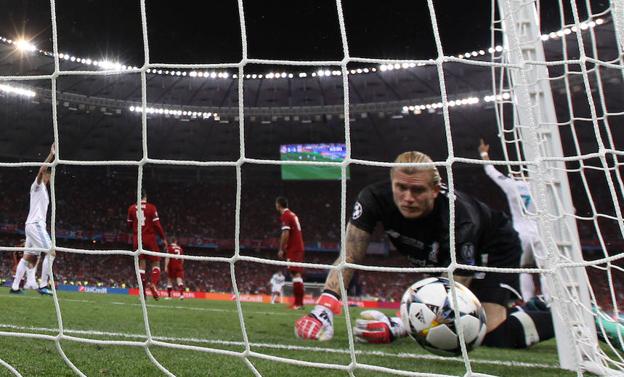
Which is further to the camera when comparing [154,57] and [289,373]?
[154,57]

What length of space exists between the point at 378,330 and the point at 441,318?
2.80ft

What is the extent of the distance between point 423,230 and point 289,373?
1.28 m

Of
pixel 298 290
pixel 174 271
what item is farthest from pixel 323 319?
pixel 174 271

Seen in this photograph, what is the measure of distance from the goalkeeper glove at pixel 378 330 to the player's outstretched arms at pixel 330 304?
0.18 meters

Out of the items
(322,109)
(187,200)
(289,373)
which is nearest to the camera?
(289,373)

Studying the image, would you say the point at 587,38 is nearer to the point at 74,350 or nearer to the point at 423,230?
the point at 423,230

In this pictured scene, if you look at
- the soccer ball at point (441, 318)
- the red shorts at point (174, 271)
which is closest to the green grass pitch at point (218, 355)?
the soccer ball at point (441, 318)

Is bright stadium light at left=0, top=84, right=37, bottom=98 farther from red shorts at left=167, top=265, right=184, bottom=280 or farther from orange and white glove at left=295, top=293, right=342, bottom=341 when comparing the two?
orange and white glove at left=295, top=293, right=342, bottom=341

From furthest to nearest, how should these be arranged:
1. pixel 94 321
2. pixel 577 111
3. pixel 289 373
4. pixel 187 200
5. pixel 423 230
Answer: pixel 187 200, pixel 577 111, pixel 94 321, pixel 423 230, pixel 289 373

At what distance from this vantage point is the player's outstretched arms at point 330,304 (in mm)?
2902

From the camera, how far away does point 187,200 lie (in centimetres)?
2197

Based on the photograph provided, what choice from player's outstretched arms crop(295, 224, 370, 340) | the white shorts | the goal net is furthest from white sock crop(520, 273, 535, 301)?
the white shorts

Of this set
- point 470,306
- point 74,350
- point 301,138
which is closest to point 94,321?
point 74,350

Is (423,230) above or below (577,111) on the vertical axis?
below
